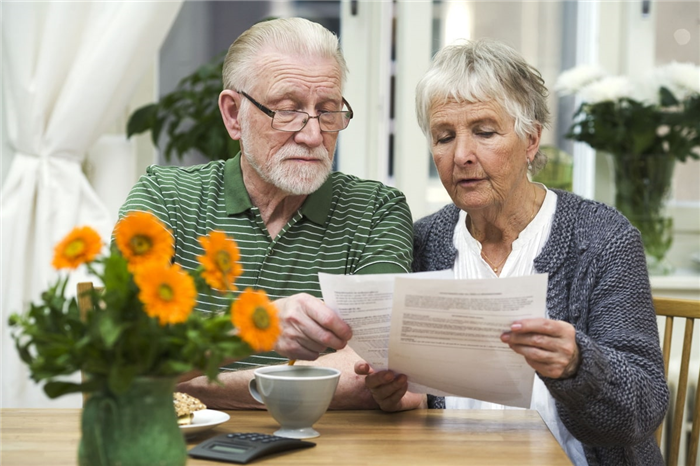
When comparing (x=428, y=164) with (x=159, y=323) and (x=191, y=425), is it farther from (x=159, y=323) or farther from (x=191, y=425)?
(x=159, y=323)

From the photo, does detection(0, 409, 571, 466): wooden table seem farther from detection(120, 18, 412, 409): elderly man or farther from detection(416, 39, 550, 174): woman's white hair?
detection(416, 39, 550, 174): woman's white hair

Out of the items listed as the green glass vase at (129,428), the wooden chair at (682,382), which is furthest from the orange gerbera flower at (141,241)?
the wooden chair at (682,382)

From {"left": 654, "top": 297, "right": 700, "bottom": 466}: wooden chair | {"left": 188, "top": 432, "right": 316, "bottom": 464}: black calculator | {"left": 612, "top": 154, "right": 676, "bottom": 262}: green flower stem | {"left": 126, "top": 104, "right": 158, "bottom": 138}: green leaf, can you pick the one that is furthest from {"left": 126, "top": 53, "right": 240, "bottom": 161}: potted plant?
{"left": 188, "top": 432, "right": 316, "bottom": 464}: black calculator

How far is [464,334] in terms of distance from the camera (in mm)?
1168

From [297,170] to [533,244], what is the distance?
1.60 ft

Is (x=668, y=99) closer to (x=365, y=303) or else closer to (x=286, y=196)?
(x=286, y=196)

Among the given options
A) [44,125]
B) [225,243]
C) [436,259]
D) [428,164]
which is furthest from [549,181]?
[225,243]

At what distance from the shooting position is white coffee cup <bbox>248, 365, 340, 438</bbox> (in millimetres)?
1164

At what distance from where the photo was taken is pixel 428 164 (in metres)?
2.80

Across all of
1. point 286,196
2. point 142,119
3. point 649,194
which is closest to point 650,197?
point 649,194

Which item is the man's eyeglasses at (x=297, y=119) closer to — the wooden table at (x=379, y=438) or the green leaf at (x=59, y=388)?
the wooden table at (x=379, y=438)

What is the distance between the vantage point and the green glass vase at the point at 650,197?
105 inches

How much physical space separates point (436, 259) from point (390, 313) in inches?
22.6

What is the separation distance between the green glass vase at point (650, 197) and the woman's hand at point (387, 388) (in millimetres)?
1558
